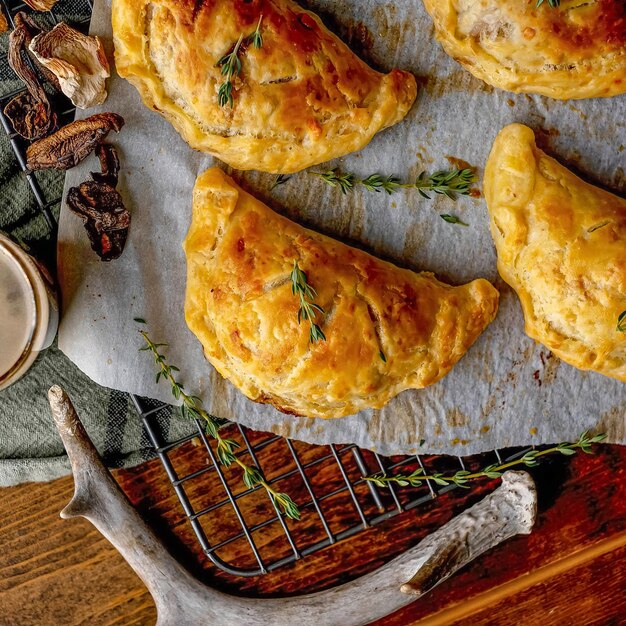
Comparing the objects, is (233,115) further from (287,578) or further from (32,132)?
(287,578)

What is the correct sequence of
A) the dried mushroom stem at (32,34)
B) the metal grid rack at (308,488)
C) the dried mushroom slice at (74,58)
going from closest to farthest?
1. the dried mushroom slice at (74,58)
2. the dried mushroom stem at (32,34)
3. the metal grid rack at (308,488)

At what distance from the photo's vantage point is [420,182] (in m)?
2.87

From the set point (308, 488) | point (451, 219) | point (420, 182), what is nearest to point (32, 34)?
point (420, 182)

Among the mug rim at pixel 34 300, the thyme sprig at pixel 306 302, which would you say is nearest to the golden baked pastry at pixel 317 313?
the thyme sprig at pixel 306 302

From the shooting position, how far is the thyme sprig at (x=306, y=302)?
2.54m

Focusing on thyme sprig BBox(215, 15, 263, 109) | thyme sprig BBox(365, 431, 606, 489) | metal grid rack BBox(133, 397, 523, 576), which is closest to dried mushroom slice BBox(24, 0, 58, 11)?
thyme sprig BBox(215, 15, 263, 109)

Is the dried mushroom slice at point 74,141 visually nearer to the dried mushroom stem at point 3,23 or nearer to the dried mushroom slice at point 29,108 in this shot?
the dried mushroom slice at point 29,108

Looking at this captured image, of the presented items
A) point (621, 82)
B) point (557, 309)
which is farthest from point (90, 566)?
point (621, 82)

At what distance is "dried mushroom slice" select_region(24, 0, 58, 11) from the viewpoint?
9.20 ft

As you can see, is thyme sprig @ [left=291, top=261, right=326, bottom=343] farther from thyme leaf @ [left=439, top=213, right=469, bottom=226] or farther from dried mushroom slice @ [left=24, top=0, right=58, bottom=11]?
dried mushroom slice @ [left=24, top=0, right=58, bottom=11]

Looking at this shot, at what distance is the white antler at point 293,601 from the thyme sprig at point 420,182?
1226mm

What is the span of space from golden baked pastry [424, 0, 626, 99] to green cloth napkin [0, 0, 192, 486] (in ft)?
5.90

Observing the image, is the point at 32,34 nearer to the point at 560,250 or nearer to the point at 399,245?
the point at 399,245

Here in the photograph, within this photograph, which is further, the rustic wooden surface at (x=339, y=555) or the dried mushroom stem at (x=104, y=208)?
the rustic wooden surface at (x=339, y=555)
